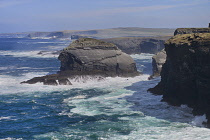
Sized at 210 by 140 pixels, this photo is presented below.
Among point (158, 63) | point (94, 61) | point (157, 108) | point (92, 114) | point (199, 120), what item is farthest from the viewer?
point (158, 63)

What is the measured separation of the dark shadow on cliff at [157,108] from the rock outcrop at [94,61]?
13796 mm

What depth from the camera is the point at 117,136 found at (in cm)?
3303

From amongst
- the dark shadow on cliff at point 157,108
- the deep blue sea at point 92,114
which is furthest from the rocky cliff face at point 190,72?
Result: the deep blue sea at point 92,114

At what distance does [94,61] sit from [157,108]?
27.6 m

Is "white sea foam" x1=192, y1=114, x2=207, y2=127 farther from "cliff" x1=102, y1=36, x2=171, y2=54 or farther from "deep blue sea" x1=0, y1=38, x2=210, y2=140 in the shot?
"cliff" x1=102, y1=36, x2=171, y2=54

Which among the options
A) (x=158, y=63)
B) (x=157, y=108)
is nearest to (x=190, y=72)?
(x=157, y=108)

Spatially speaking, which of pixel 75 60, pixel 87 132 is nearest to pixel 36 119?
pixel 87 132

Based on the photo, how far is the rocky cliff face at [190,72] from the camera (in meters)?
38.2

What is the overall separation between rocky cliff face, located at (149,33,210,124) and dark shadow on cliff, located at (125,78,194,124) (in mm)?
1069

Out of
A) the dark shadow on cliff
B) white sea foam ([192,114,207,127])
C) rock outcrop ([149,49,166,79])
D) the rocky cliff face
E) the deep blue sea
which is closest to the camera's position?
the deep blue sea

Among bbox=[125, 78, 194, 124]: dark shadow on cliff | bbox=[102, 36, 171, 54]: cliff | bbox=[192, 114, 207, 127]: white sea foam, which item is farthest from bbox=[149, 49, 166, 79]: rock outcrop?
bbox=[102, 36, 171, 54]: cliff

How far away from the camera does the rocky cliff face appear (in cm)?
3819

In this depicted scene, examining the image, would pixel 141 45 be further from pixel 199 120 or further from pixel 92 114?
pixel 199 120

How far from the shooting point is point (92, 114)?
41531mm
